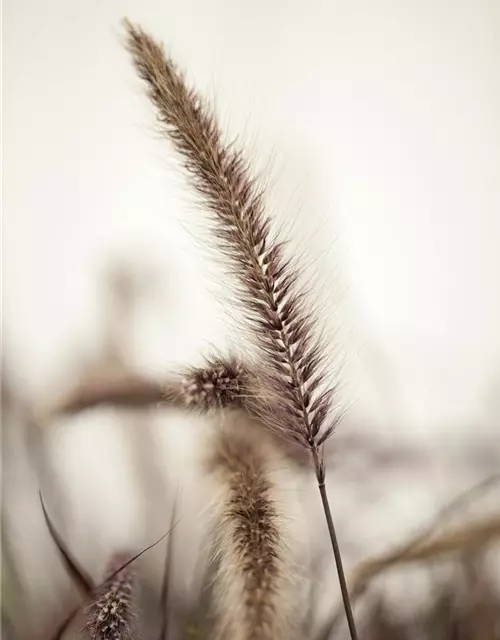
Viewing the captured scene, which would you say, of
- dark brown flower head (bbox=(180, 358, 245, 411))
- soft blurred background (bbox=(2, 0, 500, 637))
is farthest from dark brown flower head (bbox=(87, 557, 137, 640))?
dark brown flower head (bbox=(180, 358, 245, 411))

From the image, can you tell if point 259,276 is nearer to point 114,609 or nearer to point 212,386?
point 212,386

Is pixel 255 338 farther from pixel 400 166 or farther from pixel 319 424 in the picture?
pixel 400 166

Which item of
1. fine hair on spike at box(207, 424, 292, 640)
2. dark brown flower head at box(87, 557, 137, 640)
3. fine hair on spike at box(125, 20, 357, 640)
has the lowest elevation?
dark brown flower head at box(87, 557, 137, 640)

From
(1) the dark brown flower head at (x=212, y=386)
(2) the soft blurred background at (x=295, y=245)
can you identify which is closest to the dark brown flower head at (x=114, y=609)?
(2) the soft blurred background at (x=295, y=245)

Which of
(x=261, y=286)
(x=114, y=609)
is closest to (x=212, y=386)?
(x=261, y=286)

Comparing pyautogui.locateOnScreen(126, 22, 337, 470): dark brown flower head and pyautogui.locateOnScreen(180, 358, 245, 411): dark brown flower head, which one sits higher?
pyautogui.locateOnScreen(126, 22, 337, 470): dark brown flower head

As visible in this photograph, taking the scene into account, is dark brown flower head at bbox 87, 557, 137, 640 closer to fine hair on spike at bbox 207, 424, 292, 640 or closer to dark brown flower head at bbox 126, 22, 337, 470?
fine hair on spike at bbox 207, 424, 292, 640

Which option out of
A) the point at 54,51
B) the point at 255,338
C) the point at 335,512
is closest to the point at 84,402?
the point at 255,338

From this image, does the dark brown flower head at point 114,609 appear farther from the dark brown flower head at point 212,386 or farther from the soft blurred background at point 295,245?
the dark brown flower head at point 212,386
